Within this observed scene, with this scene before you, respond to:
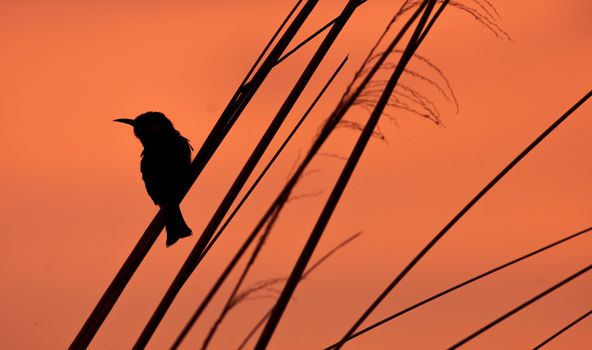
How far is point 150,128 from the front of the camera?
5.35 metres

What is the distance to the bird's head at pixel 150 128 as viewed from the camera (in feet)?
17.5

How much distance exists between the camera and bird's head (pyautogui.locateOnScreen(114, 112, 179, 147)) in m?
5.34

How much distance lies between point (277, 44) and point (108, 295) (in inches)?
21.1

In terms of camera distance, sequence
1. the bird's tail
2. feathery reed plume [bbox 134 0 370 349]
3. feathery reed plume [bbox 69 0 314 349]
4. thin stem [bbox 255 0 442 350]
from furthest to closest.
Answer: the bird's tail, feathery reed plume [bbox 69 0 314 349], feathery reed plume [bbox 134 0 370 349], thin stem [bbox 255 0 442 350]

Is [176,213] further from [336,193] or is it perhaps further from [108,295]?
[336,193]

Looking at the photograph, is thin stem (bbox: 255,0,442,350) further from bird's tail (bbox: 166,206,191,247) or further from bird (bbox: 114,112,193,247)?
bird's tail (bbox: 166,206,191,247)

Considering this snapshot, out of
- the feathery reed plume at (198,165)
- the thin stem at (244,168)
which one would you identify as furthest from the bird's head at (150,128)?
the thin stem at (244,168)

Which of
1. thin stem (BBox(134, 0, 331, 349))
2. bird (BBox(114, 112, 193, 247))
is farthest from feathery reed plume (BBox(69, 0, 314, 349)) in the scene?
bird (BBox(114, 112, 193, 247))

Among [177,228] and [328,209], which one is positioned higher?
[328,209]

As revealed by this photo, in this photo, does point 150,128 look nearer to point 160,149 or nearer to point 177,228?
point 160,149

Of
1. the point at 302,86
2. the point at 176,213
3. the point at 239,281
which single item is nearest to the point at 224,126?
the point at 302,86

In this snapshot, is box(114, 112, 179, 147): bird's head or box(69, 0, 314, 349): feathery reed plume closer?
box(69, 0, 314, 349): feathery reed plume

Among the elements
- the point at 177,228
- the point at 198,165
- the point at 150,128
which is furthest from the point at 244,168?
the point at 177,228

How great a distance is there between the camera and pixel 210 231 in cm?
125
